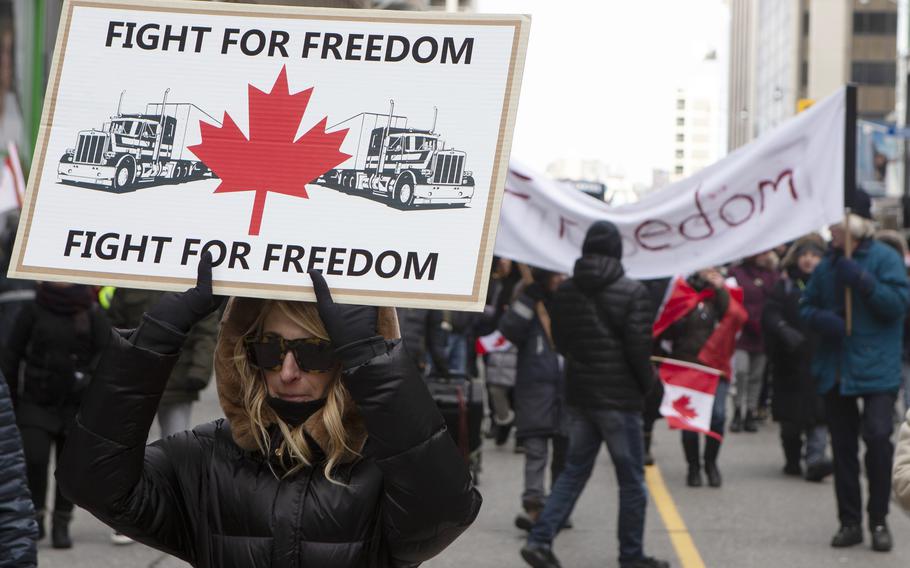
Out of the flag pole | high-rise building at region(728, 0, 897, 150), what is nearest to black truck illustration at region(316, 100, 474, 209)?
the flag pole

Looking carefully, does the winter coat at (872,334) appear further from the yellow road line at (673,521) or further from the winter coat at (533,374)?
the winter coat at (533,374)

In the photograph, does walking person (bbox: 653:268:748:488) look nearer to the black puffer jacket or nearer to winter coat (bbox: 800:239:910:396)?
winter coat (bbox: 800:239:910:396)

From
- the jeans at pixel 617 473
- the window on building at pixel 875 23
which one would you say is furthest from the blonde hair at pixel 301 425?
the window on building at pixel 875 23

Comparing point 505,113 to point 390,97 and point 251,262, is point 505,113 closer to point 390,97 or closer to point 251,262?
point 390,97

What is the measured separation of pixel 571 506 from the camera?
7703mm

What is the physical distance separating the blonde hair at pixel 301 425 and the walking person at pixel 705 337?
7903 mm

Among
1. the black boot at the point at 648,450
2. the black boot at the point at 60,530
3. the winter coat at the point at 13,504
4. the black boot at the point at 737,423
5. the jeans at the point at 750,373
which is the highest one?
the jeans at the point at 750,373

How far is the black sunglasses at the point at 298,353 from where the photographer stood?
277cm

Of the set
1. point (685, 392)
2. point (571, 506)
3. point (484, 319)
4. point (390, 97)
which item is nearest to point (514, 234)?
point (571, 506)

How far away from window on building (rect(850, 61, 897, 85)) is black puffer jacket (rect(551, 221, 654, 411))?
300ft

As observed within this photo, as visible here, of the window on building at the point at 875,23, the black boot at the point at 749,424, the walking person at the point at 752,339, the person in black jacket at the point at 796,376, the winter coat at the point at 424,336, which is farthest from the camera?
the window on building at the point at 875,23

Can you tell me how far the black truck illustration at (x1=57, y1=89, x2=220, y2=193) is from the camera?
9.05 ft

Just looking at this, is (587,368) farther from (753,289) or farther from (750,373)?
(750,373)

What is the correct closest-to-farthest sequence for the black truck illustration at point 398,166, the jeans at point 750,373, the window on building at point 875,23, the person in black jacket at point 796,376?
the black truck illustration at point 398,166 < the person in black jacket at point 796,376 < the jeans at point 750,373 < the window on building at point 875,23
